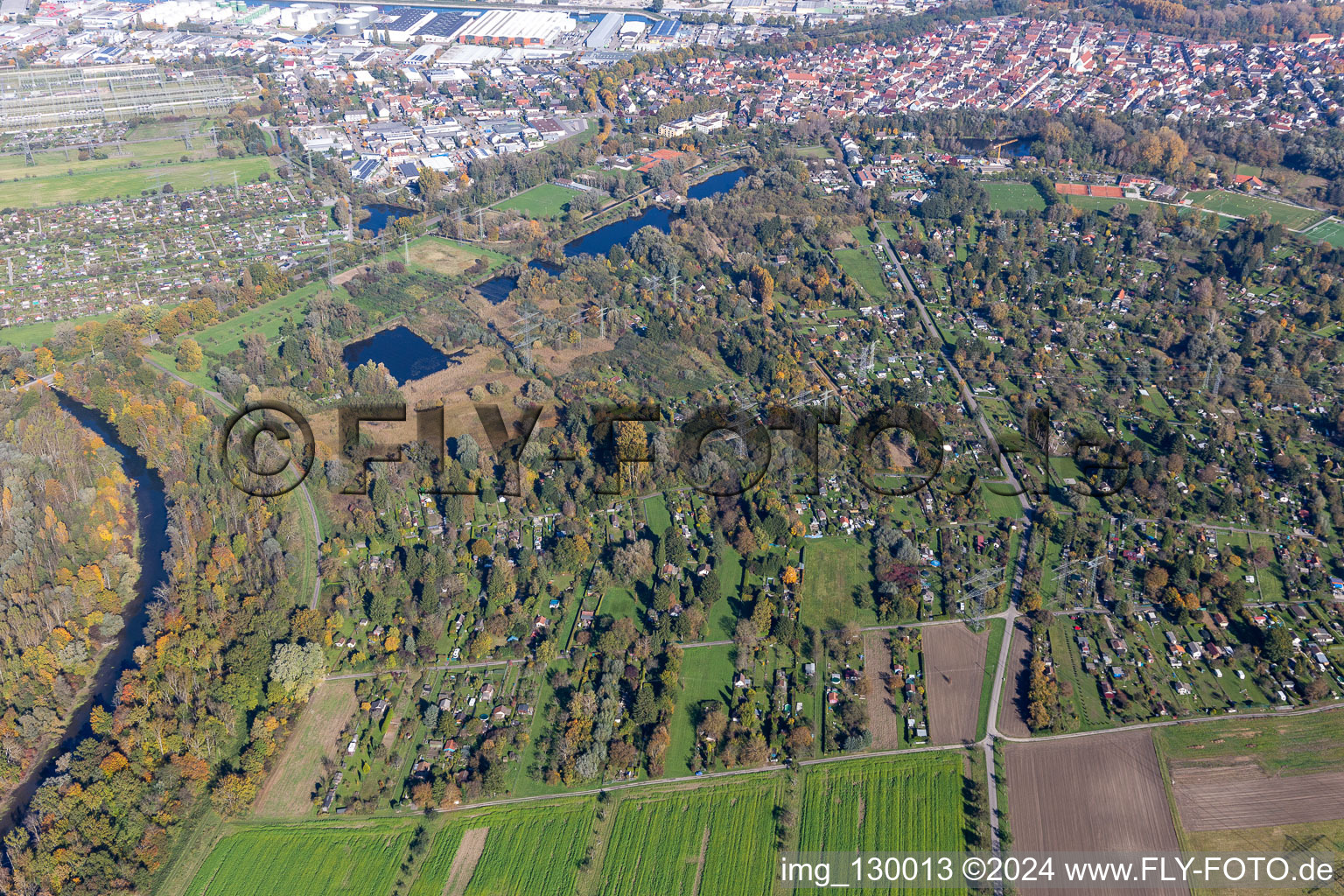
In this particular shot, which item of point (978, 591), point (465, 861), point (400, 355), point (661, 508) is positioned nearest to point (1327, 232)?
point (978, 591)

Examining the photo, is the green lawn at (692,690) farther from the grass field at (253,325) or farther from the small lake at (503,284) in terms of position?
the grass field at (253,325)

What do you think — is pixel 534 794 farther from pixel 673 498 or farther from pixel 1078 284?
pixel 1078 284

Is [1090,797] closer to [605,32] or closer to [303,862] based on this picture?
[303,862]

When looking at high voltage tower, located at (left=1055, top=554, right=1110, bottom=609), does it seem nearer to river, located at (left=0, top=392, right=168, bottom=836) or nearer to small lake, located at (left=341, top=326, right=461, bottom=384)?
small lake, located at (left=341, top=326, right=461, bottom=384)

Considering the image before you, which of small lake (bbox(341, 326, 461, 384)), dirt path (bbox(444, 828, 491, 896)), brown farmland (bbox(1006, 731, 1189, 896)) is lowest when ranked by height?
dirt path (bbox(444, 828, 491, 896))

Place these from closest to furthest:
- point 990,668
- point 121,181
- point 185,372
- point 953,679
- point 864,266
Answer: point 953,679 → point 990,668 → point 185,372 → point 864,266 → point 121,181

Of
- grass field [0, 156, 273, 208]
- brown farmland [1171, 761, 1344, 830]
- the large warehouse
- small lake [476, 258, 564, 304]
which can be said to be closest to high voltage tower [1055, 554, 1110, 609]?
brown farmland [1171, 761, 1344, 830]
